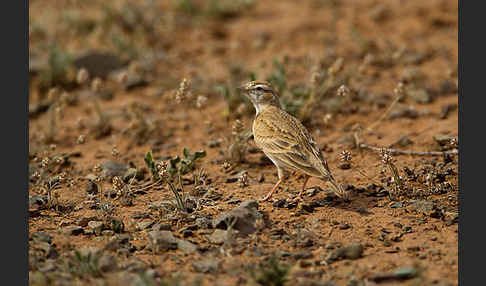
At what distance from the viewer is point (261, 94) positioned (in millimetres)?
7699

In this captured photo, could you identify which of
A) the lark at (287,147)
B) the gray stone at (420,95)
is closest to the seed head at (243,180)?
the lark at (287,147)

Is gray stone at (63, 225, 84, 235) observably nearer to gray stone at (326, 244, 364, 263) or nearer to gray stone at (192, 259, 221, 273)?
gray stone at (192, 259, 221, 273)

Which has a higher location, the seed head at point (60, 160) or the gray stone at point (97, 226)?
the seed head at point (60, 160)

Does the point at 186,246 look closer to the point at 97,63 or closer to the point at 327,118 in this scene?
the point at 327,118

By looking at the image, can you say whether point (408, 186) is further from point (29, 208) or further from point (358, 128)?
point (29, 208)

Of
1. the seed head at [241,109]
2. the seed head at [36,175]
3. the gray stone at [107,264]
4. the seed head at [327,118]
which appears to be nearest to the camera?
the gray stone at [107,264]

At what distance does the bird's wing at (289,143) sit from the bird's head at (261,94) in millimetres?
444

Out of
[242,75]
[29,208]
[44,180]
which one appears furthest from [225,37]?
[29,208]

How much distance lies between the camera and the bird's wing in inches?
247

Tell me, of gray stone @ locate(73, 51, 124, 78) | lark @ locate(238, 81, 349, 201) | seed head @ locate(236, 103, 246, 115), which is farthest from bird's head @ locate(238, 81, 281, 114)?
gray stone @ locate(73, 51, 124, 78)

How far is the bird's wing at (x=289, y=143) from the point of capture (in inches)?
247

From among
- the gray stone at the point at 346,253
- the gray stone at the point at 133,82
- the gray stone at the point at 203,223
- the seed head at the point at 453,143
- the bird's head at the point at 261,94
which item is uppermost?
the gray stone at the point at 133,82

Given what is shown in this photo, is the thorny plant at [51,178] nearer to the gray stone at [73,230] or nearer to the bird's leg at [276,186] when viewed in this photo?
the gray stone at [73,230]

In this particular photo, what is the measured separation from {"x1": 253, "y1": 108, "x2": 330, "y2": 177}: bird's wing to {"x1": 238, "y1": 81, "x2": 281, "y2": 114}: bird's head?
0.44 metres
